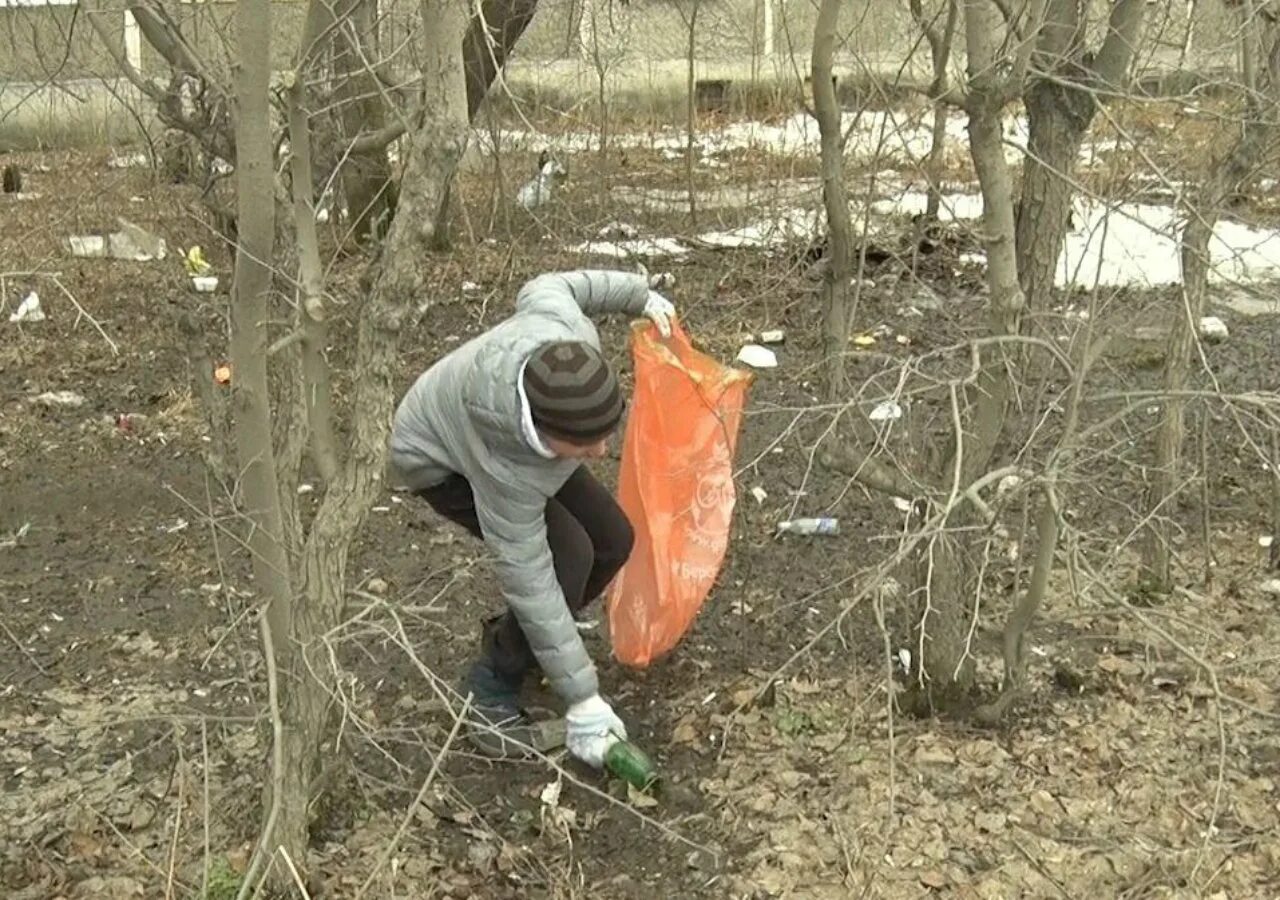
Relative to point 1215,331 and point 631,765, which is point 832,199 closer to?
point 631,765

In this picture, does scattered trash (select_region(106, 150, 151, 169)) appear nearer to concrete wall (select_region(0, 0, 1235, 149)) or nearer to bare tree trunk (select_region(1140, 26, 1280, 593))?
concrete wall (select_region(0, 0, 1235, 149))

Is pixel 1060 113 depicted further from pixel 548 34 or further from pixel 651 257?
pixel 548 34

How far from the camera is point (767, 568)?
14.1 ft

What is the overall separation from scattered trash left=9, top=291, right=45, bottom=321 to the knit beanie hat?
4497mm

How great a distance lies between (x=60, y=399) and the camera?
5.82 meters

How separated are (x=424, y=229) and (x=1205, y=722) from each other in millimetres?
2194

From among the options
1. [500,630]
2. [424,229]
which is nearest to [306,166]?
[424,229]

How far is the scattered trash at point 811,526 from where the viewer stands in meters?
4.50

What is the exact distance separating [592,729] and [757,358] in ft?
9.84

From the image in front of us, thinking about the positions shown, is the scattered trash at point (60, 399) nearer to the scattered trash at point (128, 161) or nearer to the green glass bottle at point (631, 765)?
the scattered trash at point (128, 161)

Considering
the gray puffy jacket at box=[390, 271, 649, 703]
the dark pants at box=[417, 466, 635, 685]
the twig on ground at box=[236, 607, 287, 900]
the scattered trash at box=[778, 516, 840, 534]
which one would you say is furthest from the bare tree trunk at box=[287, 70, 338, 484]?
the scattered trash at box=[778, 516, 840, 534]

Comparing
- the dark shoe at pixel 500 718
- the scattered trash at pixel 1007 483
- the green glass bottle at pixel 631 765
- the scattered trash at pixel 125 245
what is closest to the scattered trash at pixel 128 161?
the scattered trash at pixel 125 245

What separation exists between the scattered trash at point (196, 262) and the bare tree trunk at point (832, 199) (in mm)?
4036

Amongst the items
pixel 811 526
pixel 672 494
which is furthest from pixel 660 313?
pixel 811 526
